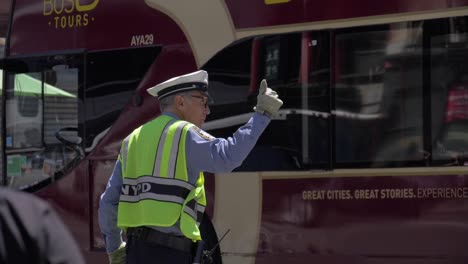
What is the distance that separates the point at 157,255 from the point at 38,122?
334 cm

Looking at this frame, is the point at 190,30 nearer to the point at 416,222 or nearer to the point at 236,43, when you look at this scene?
the point at 236,43

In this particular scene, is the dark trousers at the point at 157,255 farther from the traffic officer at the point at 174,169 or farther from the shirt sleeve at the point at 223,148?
the shirt sleeve at the point at 223,148

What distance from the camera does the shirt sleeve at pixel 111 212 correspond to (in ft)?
12.0

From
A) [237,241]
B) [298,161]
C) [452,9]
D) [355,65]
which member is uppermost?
[452,9]

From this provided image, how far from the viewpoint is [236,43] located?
5.38 meters

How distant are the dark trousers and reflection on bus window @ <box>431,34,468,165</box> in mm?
2071

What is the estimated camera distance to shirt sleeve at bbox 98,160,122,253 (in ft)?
12.0

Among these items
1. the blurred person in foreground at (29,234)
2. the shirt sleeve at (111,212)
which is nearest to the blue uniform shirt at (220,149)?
the shirt sleeve at (111,212)

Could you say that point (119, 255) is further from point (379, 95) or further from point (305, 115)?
point (379, 95)

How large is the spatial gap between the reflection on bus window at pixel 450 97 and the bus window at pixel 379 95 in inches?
3.7

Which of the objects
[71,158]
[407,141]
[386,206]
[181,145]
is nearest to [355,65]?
[407,141]

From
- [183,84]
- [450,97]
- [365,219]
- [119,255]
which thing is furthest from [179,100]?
[450,97]

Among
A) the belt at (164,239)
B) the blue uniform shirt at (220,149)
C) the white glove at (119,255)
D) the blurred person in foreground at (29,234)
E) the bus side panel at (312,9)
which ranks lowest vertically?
the white glove at (119,255)

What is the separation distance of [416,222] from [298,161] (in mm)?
905
